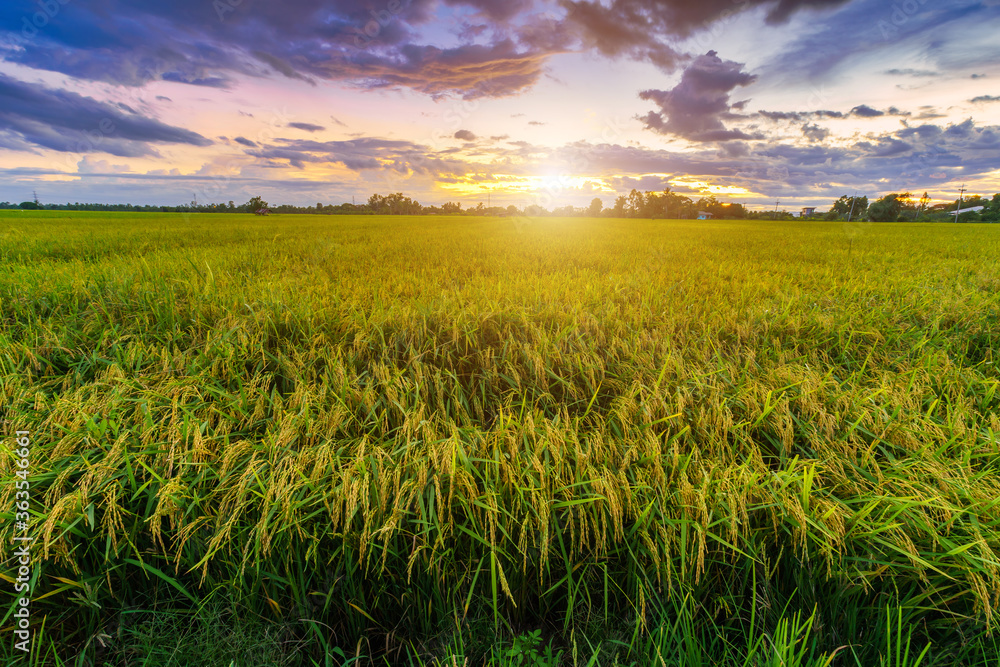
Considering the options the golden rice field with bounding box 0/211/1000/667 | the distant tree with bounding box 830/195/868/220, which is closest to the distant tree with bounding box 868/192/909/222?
the distant tree with bounding box 830/195/868/220

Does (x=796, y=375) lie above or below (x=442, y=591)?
above

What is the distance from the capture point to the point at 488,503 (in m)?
1.92

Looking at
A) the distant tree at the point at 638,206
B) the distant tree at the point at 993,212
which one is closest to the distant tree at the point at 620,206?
the distant tree at the point at 638,206

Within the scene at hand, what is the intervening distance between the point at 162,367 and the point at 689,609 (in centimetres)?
407

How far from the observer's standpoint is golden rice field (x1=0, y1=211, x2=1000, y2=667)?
1.81 meters

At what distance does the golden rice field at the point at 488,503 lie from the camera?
1.81 meters

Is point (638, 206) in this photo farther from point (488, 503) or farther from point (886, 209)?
point (488, 503)

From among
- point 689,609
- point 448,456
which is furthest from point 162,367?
point 689,609

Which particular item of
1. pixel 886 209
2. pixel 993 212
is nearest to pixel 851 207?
pixel 886 209

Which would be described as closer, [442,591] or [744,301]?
[442,591]

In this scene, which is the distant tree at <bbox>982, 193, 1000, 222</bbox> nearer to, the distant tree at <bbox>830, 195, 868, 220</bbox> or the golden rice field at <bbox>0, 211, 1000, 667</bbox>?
the distant tree at <bbox>830, 195, 868, 220</bbox>

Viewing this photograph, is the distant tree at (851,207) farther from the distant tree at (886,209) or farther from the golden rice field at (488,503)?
the golden rice field at (488,503)

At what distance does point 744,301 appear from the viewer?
492cm

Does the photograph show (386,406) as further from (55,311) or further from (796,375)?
(55,311)
